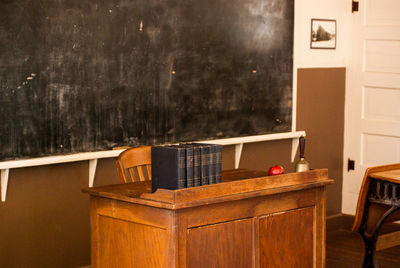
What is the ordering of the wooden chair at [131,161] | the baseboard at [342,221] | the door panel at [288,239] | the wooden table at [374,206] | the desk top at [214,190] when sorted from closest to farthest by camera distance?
the desk top at [214,190] → the door panel at [288,239] → the wooden chair at [131,161] → the wooden table at [374,206] → the baseboard at [342,221]

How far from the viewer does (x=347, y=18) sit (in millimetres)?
6004

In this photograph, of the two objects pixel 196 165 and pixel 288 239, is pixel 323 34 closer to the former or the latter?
pixel 288 239

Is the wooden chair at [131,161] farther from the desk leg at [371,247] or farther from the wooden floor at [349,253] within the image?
the wooden floor at [349,253]

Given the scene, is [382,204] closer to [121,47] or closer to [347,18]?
[121,47]

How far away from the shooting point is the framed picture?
5.72 metres

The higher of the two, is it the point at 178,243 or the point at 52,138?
the point at 52,138

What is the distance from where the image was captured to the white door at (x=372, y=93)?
5754 mm

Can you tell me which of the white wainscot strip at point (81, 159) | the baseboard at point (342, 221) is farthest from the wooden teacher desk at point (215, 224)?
the baseboard at point (342, 221)

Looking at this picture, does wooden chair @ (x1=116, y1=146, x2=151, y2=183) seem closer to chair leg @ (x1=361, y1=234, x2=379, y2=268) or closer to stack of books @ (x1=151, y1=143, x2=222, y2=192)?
stack of books @ (x1=151, y1=143, x2=222, y2=192)

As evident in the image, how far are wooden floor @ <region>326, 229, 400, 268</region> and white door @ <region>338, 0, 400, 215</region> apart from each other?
0.35m

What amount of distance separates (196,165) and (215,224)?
0.91 ft

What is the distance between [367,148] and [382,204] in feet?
7.11

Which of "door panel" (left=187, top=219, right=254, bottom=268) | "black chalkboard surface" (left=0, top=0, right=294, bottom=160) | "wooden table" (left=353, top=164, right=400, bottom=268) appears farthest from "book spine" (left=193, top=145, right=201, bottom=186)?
"black chalkboard surface" (left=0, top=0, right=294, bottom=160)

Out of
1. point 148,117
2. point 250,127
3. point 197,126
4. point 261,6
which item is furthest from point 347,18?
point 148,117
